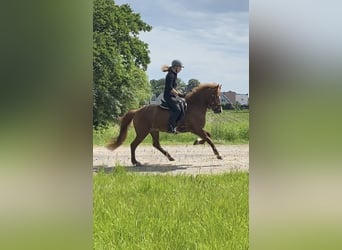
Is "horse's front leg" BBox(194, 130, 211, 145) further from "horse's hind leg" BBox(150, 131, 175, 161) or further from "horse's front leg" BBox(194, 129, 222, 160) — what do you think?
"horse's hind leg" BBox(150, 131, 175, 161)

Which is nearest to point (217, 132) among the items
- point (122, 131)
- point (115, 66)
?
point (122, 131)

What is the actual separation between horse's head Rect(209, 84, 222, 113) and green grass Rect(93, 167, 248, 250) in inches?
15.6

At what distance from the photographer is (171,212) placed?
1999 millimetres

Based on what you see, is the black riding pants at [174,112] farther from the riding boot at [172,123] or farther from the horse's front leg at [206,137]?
the horse's front leg at [206,137]

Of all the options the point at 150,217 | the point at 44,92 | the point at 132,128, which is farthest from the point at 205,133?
the point at 44,92

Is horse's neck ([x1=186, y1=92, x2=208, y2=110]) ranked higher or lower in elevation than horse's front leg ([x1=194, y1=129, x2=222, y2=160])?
higher

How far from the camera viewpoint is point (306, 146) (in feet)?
4.86

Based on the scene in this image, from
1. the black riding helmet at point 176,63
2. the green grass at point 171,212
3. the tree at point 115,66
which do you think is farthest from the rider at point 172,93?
the green grass at point 171,212

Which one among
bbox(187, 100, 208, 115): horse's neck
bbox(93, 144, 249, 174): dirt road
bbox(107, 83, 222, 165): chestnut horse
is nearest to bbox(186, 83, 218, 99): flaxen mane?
bbox(107, 83, 222, 165): chestnut horse

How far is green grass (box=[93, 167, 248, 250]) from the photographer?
1.86m

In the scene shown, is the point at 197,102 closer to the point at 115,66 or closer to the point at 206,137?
the point at 206,137

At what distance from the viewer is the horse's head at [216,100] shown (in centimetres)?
204

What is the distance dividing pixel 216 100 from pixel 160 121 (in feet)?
1.33

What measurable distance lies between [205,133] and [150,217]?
22.6 inches
